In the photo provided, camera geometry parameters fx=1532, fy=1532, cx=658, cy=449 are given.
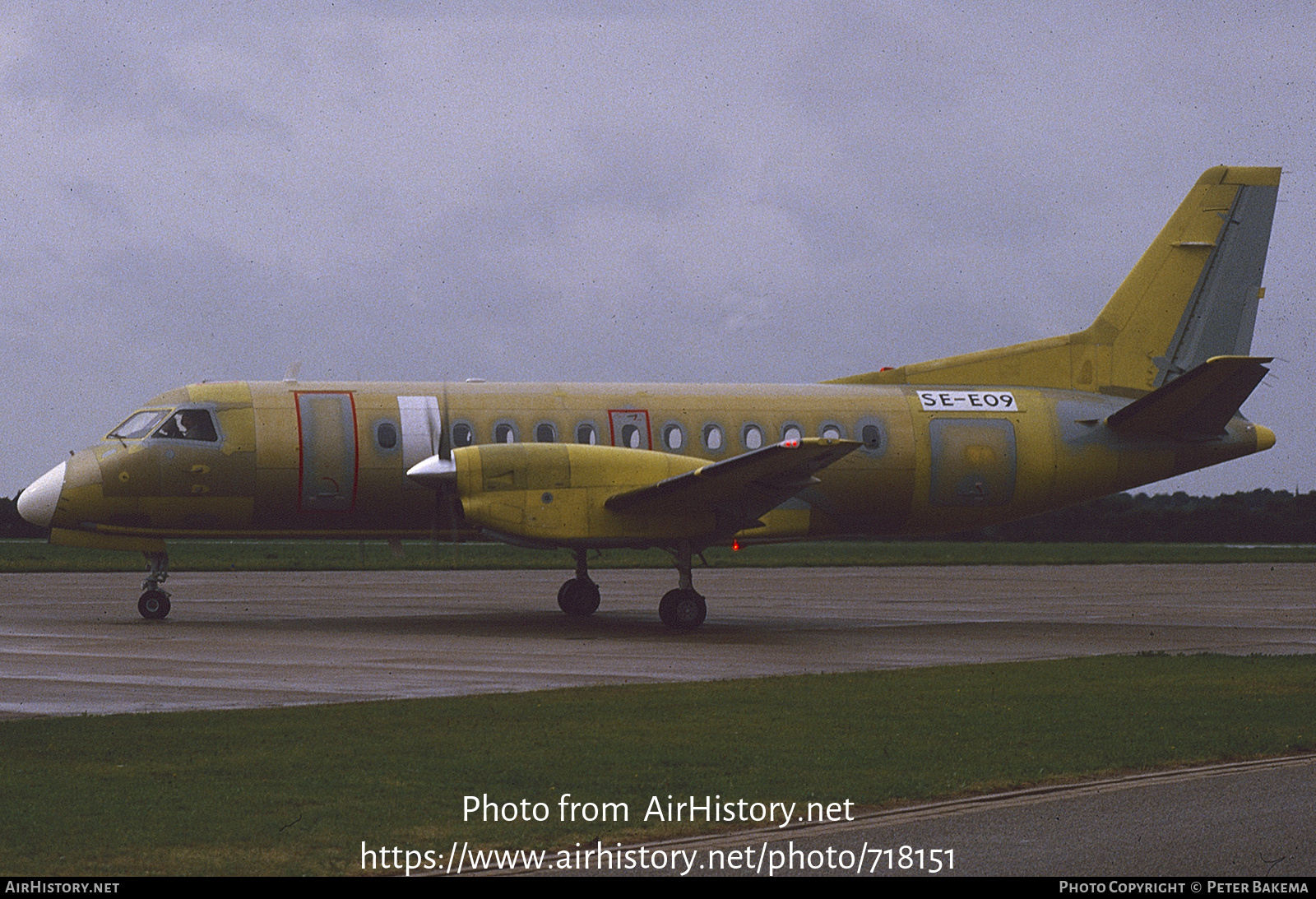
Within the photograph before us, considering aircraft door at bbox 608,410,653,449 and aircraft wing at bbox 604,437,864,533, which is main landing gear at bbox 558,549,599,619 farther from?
aircraft wing at bbox 604,437,864,533

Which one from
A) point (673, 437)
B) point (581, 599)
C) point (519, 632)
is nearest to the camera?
point (519, 632)

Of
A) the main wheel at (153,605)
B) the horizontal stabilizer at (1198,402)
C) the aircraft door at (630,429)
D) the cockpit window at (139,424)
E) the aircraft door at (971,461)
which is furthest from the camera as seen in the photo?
the aircraft door at (971,461)

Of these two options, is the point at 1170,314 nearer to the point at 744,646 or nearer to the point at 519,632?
the point at 744,646

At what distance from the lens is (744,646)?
21.8 m

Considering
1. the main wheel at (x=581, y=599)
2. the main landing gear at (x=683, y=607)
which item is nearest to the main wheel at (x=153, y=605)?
the main wheel at (x=581, y=599)

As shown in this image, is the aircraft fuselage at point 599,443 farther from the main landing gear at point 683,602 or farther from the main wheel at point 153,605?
the main wheel at point 153,605

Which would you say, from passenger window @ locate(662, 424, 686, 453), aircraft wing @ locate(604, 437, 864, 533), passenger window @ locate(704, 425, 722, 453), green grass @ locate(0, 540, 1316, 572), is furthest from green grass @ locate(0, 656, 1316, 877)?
green grass @ locate(0, 540, 1316, 572)

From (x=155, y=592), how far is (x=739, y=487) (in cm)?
992

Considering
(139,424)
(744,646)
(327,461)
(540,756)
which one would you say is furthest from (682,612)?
(540,756)

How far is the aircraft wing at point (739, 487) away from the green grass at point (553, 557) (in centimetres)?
2071

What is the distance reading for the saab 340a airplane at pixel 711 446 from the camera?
2347 cm

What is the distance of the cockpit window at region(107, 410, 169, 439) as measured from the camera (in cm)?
2491

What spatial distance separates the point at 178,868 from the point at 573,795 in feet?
9.13

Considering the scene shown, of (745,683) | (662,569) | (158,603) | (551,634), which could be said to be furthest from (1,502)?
(745,683)
